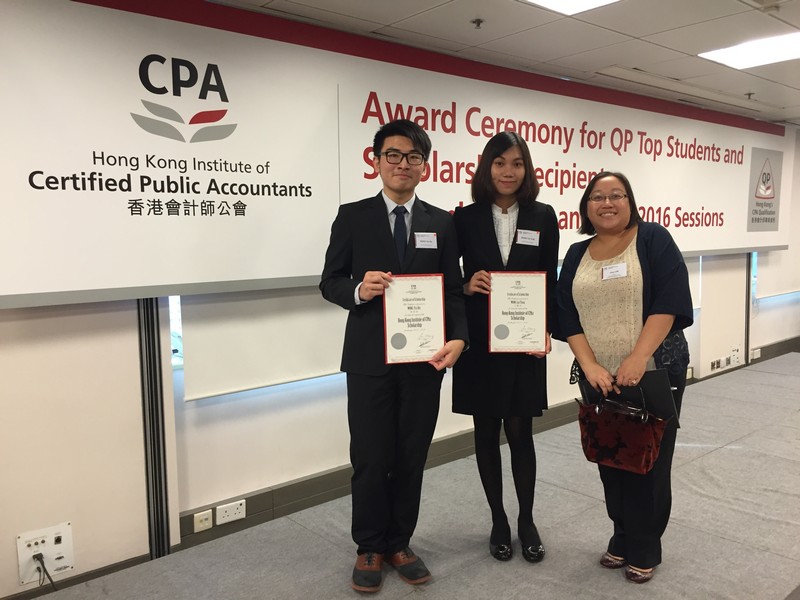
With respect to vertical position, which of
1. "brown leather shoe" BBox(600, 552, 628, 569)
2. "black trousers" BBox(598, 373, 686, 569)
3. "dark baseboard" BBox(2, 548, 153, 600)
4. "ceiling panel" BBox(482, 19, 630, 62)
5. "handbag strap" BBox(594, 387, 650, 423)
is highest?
"ceiling panel" BBox(482, 19, 630, 62)

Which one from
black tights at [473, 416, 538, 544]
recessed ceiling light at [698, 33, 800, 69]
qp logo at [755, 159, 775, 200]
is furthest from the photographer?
qp logo at [755, 159, 775, 200]

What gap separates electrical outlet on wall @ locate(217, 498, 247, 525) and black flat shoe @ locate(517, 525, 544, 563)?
1.33 meters

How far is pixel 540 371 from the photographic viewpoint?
2457 mm

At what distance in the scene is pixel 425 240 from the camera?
2.25 meters

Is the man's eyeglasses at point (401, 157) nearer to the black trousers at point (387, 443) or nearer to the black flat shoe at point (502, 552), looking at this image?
the black trousers at point (387, 443)

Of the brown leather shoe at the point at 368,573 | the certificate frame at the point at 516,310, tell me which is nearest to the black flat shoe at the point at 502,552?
the brown leather shoe at the point at 368,573

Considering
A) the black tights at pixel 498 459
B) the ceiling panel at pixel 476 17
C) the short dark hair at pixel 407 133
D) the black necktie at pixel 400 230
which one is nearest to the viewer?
the short dark hair at pixel 407 133

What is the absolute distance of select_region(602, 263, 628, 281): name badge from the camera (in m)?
2.21

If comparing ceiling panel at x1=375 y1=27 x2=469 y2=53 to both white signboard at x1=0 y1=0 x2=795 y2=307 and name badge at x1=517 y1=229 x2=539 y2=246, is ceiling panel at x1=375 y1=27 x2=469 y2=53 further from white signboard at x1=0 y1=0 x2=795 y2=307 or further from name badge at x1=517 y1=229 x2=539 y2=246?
name badge at x1=517 y1=229 x2=539 y2=246

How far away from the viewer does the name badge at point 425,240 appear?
224cm

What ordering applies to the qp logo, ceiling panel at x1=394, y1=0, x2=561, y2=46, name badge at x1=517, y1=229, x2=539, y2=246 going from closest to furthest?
name badge at x1=517, y1=229, x2=539, y2=246
ceiling panel at x1=394, y1=0, x2=561, y2=46
the qp logo

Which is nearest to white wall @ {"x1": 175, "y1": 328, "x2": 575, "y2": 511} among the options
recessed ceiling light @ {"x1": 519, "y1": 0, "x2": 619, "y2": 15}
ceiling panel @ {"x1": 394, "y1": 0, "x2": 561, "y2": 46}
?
ceiling panel @ {"x1": 394, "y1": 0, "x2": 561, "y2": 46}

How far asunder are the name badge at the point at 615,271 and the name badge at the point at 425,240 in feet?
2.09

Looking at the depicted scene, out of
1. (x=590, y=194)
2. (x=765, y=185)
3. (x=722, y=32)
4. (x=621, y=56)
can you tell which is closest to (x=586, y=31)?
(x=621, y=56)
